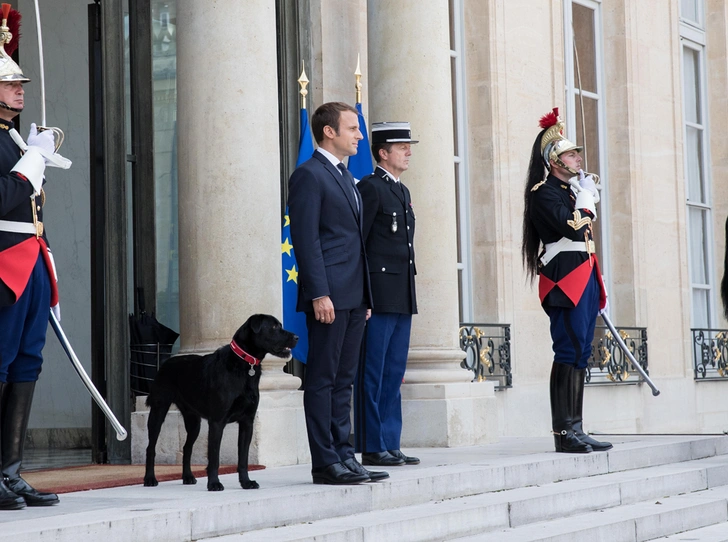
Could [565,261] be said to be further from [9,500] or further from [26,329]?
[9,500]

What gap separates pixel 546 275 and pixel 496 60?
399 centimetres

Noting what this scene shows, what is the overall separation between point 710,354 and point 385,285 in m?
8.70

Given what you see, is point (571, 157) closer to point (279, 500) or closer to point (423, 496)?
point (423, 496)

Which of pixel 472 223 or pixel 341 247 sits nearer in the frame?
pixel 341 247

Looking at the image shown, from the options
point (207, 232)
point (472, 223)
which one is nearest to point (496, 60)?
point (472, 223)

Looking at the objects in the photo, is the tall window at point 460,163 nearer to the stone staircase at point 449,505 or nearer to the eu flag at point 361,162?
the eu flag at point 361,162

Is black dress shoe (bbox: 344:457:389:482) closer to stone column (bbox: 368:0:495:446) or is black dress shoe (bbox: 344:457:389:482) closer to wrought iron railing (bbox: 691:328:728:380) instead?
stone column (bbox: 368:0:495:446)

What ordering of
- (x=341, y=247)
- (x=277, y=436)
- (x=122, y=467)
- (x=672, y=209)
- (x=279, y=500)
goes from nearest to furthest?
(x=279, y=500) < (x=341, y=247) < (x=277, y=436) < (x=122, y=467) < (x=672, y=209)

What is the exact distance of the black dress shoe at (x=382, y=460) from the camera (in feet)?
22.2

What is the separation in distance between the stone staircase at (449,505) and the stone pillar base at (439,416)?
0.86ft

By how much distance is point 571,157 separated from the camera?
7434 millimetres

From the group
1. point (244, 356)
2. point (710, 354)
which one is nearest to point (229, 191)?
point (244, 356)

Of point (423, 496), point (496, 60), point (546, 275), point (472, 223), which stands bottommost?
point (423, 496)

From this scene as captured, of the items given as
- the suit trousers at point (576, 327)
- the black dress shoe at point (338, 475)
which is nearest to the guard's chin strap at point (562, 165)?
the suit trousers at point (576, 327)
